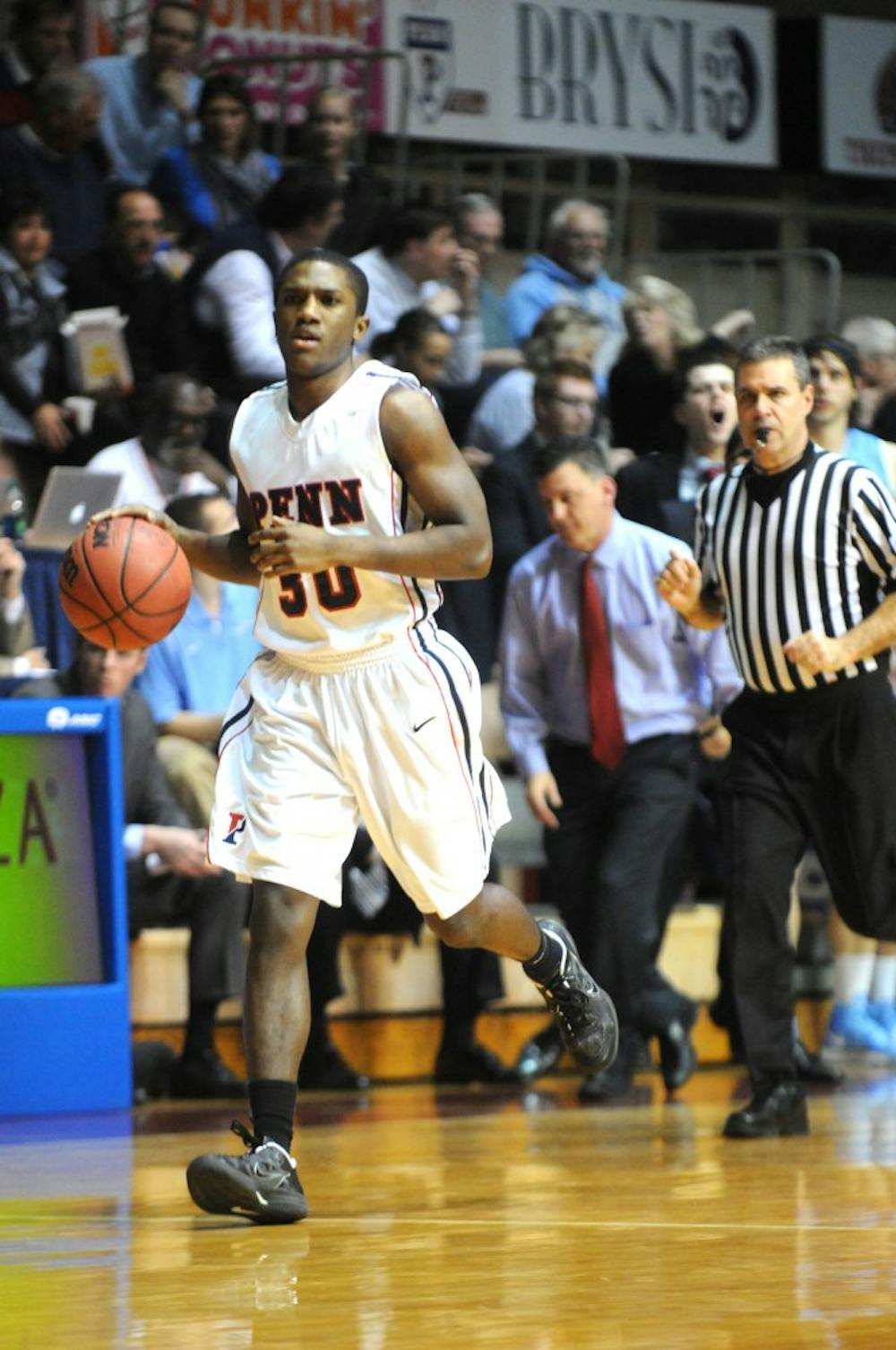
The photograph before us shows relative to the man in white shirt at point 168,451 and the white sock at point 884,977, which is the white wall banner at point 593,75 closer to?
the man in white shirt at point 168,451

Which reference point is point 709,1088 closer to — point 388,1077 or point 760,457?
point 388,1077

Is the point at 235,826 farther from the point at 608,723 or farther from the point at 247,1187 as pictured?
the point at 608,723

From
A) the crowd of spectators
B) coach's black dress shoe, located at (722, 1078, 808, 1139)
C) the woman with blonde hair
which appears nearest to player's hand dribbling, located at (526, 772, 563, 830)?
the crowd of spectators

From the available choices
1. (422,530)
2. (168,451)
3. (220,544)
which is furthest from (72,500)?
(422,530)

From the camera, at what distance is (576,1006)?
580 cm

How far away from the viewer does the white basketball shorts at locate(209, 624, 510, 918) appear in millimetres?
5074

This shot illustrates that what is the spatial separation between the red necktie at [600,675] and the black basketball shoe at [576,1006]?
2457 millimetres

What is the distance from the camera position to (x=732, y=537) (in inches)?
258

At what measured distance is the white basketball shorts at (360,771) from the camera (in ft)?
16.6

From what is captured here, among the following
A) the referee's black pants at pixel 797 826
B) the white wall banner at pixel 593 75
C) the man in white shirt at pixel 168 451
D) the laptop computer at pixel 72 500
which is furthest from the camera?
the white wall banner at pixel 593 75

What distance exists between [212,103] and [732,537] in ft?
17.0

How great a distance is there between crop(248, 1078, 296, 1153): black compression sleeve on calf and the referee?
179 cm

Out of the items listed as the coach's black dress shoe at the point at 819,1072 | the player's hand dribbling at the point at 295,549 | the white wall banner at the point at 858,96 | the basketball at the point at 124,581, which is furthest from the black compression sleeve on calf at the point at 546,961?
the white wall banner at the point at 858,96

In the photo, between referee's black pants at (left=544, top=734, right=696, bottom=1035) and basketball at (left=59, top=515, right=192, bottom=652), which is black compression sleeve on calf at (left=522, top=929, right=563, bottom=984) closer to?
basketball at (left=59, top=515, right=192, bottom=652)
